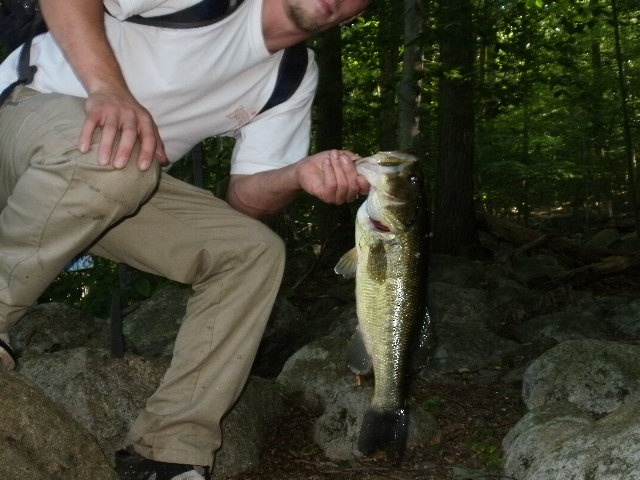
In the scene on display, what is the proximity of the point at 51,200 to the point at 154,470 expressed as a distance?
4.62ft

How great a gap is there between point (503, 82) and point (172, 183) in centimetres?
782

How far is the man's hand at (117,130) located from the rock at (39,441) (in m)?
0.93

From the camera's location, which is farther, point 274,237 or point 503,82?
point 503,82

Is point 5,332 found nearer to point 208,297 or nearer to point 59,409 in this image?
point 59,409

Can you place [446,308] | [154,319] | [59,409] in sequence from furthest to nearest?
[446,308], [154,319], [59,409]

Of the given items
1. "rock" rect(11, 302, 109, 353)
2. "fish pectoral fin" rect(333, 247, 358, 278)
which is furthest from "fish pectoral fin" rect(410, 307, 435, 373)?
"rock" rect(11, 302, 109, 353)

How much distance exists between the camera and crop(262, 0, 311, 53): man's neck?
11.8 ft

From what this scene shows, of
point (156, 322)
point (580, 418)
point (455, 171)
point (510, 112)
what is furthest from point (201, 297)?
point (510, 112)

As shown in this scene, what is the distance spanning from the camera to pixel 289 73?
3.87 meters

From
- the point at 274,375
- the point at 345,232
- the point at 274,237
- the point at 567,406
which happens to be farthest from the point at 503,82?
the point at 274,237

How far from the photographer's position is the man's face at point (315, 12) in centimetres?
361

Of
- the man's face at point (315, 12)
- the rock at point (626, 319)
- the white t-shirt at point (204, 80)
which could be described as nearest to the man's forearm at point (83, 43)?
the white t-shirt at point (204, 80)

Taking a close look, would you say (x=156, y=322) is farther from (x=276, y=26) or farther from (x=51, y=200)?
(x=51, y=200)

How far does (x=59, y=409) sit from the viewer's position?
2906mm
